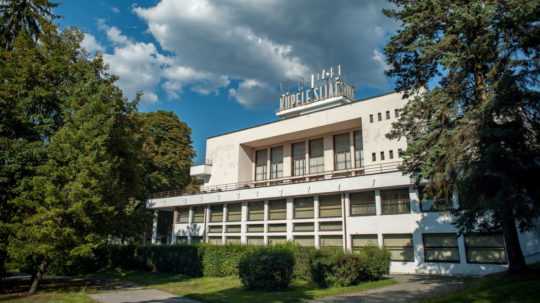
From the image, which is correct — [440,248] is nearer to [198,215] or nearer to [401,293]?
[401,293]

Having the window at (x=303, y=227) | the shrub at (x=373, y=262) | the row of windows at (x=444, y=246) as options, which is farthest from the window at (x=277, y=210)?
the shrub at (x=373, y=262)

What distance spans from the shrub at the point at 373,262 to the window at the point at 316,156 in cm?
1684

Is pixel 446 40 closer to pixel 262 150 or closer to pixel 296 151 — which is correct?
pixel 296 151

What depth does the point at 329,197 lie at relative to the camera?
83.0 ft

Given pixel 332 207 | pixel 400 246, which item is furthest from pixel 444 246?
pixel 332 207

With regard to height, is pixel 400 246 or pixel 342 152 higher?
pixel 342 152

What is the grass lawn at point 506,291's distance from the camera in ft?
30.5

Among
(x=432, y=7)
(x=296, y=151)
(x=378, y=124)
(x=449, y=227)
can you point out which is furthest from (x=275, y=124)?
(x=432, y=7)

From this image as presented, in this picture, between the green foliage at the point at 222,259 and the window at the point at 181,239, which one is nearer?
the green foliage at the point at 222,259

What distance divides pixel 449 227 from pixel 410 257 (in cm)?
291

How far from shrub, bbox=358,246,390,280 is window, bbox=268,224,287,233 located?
1110 centimetres

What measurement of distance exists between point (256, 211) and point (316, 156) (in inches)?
331

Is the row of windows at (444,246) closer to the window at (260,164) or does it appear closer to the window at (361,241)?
the window at (361,241)

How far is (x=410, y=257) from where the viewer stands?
20859 millimetres
